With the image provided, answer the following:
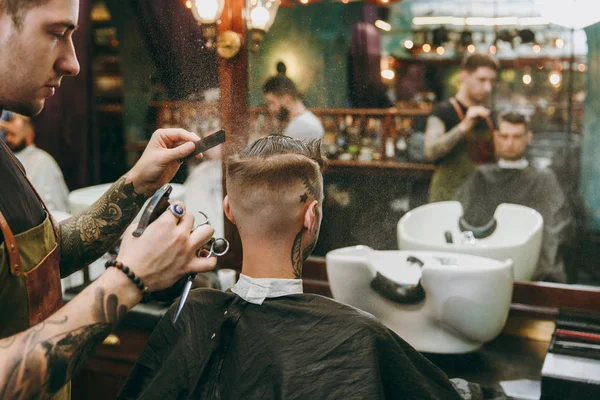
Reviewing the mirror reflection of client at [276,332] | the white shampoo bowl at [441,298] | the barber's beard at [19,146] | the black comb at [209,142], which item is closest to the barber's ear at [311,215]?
the mirror reflection of client at [276,332]

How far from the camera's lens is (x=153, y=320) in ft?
7.62

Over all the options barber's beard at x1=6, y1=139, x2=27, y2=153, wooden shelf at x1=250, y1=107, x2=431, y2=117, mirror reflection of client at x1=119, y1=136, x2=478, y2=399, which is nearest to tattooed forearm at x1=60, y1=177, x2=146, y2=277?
mirror reflection of client at x1=119, y1=136, x2=478, y2=399

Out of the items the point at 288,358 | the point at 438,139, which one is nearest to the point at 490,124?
the point at 438,139

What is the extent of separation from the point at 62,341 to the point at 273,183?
2.23 ft

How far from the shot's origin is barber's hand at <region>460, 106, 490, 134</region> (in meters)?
2.32

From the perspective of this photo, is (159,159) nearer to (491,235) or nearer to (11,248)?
(11,248)

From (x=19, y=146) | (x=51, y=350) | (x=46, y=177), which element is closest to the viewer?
(x=51, y=350)

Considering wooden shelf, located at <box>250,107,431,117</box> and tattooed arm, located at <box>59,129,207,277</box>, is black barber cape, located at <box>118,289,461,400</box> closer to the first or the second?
tattooed arm, located at <box>59,129,207,277</box>

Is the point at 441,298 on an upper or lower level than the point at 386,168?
lower

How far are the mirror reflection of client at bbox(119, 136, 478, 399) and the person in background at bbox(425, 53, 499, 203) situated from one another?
833 mm

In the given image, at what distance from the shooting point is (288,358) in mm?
1456

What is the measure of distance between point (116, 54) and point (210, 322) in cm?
202

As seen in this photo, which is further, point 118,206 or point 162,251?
point 118,206

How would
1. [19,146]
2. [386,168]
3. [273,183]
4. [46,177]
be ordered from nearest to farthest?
[273,183] → [386,168] → [46,177] → [19,146]
